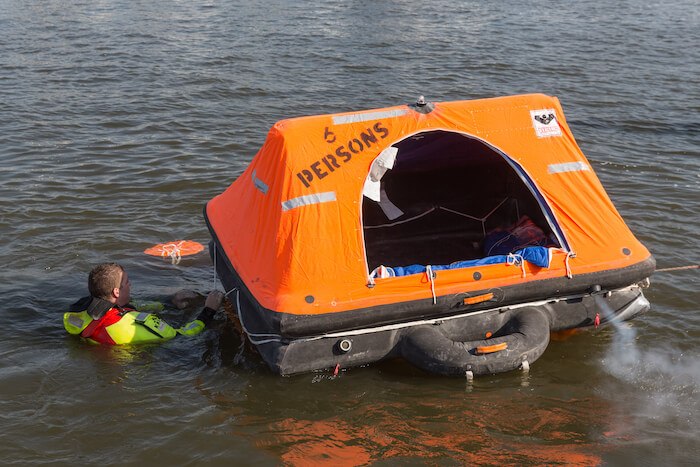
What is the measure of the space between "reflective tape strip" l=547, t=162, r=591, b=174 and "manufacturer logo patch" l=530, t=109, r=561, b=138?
277mm

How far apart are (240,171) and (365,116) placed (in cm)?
506

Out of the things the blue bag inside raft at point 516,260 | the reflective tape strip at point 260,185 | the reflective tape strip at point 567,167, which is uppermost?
the reflective tape strip at point 567,167

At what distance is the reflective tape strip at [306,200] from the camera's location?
6668 mm

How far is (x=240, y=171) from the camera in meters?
11.7

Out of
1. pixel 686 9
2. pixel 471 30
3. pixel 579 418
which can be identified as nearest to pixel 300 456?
pixel 579 418

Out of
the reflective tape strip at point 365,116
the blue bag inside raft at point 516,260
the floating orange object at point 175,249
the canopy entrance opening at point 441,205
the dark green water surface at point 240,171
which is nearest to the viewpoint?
the dark green water surface at point 240,171

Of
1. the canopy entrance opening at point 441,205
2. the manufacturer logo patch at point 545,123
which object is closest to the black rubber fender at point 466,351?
the manufacturer logo patch at point 545,123

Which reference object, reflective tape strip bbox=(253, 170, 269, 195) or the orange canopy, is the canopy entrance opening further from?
reflective tape strip bbox=(253, 170, 269, 195)

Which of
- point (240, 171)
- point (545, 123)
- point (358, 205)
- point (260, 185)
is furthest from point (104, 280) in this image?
point (240, 171)

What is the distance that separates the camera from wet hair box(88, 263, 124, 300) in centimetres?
690

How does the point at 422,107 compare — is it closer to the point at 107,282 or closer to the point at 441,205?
the point at 441,205

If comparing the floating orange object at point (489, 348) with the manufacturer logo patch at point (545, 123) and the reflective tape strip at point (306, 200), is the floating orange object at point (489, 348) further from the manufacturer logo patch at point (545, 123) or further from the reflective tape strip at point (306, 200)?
the manufacturer logo patch at point (545, 123)

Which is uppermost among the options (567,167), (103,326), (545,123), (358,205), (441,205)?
(545,123)

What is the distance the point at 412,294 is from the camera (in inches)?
258
